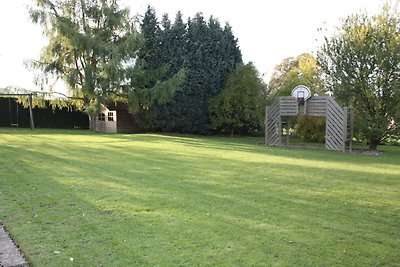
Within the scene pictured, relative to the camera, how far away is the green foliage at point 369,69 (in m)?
16.0

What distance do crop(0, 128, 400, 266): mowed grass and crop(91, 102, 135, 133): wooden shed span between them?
683 inches

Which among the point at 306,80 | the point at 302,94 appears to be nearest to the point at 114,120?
the point at 306,80

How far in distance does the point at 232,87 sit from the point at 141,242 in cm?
2142

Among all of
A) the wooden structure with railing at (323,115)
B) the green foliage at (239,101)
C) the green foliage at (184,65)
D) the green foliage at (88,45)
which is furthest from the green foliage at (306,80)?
the green foliage at (88,45)

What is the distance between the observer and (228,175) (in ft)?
26.8

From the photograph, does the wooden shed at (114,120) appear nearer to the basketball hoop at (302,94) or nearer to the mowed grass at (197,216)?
the basketball hoop at (302,94)

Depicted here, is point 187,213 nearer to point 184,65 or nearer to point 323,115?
point 323,115

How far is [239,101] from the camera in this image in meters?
24.4

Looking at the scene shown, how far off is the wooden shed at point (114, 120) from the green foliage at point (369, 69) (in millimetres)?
15069

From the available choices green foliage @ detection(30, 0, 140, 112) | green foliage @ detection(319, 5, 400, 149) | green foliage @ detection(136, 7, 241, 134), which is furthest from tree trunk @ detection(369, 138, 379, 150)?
green foliage @ detection(30, 0, 140, 112)

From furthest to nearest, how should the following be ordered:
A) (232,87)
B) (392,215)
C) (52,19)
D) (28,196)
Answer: (232,87) → (52,19) → (28,196) → (392,215)

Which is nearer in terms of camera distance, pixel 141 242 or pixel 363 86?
pixel 141 242

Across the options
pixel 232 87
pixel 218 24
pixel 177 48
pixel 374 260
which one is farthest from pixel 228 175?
pixel 218 24

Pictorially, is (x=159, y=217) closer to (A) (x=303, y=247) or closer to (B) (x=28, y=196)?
(A) (x=303, y=247)
